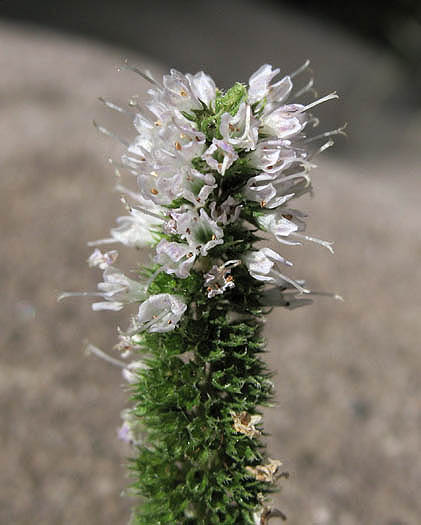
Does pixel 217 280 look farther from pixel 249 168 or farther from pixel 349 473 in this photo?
pixel 349 473

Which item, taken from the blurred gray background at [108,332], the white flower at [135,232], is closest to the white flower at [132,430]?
the white flower at [135,232]

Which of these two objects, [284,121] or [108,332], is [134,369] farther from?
[108,332]

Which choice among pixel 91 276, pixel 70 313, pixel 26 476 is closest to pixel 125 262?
pixel 91 276

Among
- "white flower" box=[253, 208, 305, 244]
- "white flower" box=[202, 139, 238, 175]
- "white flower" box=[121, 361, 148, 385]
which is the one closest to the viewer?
"white flower" box=[202, 139, 238, 175]

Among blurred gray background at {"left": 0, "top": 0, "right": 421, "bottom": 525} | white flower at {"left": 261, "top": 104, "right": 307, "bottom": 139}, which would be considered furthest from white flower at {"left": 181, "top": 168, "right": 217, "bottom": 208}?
blurred gray background at {"left": 0, "top": 0, "right": 421, "bottom": 525}

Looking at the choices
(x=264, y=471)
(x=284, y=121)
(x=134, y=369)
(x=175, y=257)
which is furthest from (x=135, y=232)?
(x=264, y=471)

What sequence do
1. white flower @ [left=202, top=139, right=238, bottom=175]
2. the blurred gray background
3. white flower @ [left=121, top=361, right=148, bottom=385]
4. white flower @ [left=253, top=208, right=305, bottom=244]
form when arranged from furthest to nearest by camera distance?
the blurred gray background → white flower @ [left=121, top=361, right=148, bottom=385] → white flower @ [left=253, top=208, right=305, bottom=244] → white flower @ [left=202, top=139, right=238, bottom=175]

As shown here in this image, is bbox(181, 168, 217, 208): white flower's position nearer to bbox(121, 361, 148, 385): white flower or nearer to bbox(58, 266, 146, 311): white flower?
bbox(58, 266, 146, 311): white flower

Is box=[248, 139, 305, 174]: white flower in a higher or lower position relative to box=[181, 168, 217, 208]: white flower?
higher
